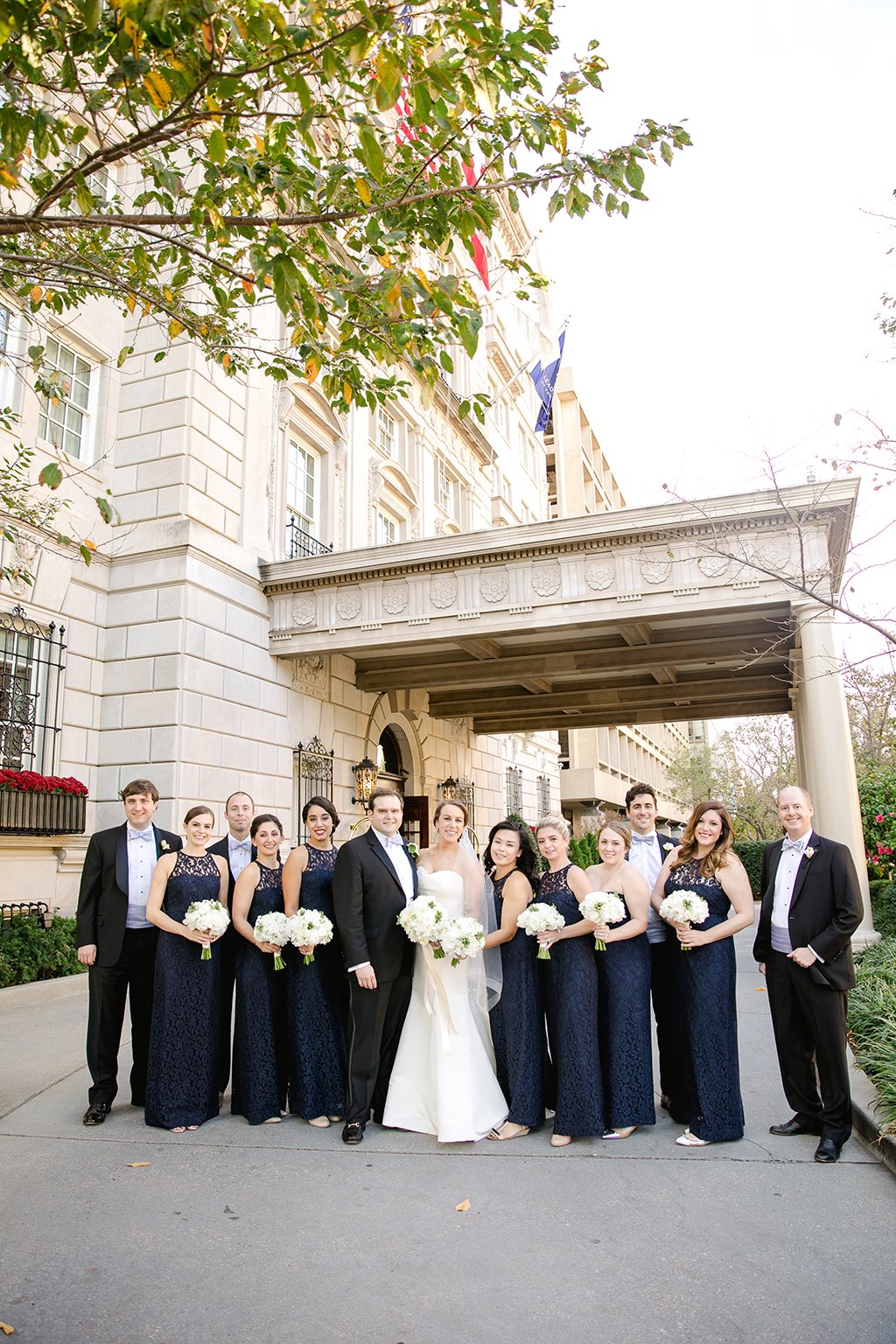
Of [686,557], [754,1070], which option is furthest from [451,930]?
[686,557]

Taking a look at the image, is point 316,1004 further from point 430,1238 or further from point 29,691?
point 29,691

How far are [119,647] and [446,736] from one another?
36.4 ft

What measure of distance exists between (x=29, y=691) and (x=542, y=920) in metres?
9.48

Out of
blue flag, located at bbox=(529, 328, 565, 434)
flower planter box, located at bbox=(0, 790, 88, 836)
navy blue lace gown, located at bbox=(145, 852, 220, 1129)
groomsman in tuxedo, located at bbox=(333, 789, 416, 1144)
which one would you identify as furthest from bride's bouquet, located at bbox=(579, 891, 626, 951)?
blue flag, located at bbox=(529, 328, 565, 434)

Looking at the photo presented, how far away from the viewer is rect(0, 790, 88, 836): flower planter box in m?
11.2

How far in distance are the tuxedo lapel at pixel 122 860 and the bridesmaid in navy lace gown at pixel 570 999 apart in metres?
2.94

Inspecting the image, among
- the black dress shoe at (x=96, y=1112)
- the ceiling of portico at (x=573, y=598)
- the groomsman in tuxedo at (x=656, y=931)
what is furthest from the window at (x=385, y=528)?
the black dress shoe at (x=96, y=1112)

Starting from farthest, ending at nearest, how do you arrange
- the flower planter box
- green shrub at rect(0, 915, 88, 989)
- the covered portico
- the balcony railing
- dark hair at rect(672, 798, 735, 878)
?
the balcony railing → the covered portico → the flower planter box → green shrub at rect(0, 915, 88, 989) → dark hair at rect(672, 798, 735, 878)

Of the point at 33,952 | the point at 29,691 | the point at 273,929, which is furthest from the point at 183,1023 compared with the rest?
the point at 29,691

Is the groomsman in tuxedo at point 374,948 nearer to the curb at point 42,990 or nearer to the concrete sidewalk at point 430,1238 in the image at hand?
the concrete sidewalk at point 430,1238

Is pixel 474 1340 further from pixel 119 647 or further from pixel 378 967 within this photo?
pixel 119 647

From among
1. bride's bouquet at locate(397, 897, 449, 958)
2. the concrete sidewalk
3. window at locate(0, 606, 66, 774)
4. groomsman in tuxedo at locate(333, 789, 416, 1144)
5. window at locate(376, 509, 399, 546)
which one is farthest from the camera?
window at locate(376, 509, 399, 546)

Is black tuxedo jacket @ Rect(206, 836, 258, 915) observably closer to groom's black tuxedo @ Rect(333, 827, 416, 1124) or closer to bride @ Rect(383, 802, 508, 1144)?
groom's black tuxedo @ Rect(333, 827, 416, 1124)

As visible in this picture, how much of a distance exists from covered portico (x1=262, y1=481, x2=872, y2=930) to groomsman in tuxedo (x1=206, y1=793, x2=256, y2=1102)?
A: 6.41 m
